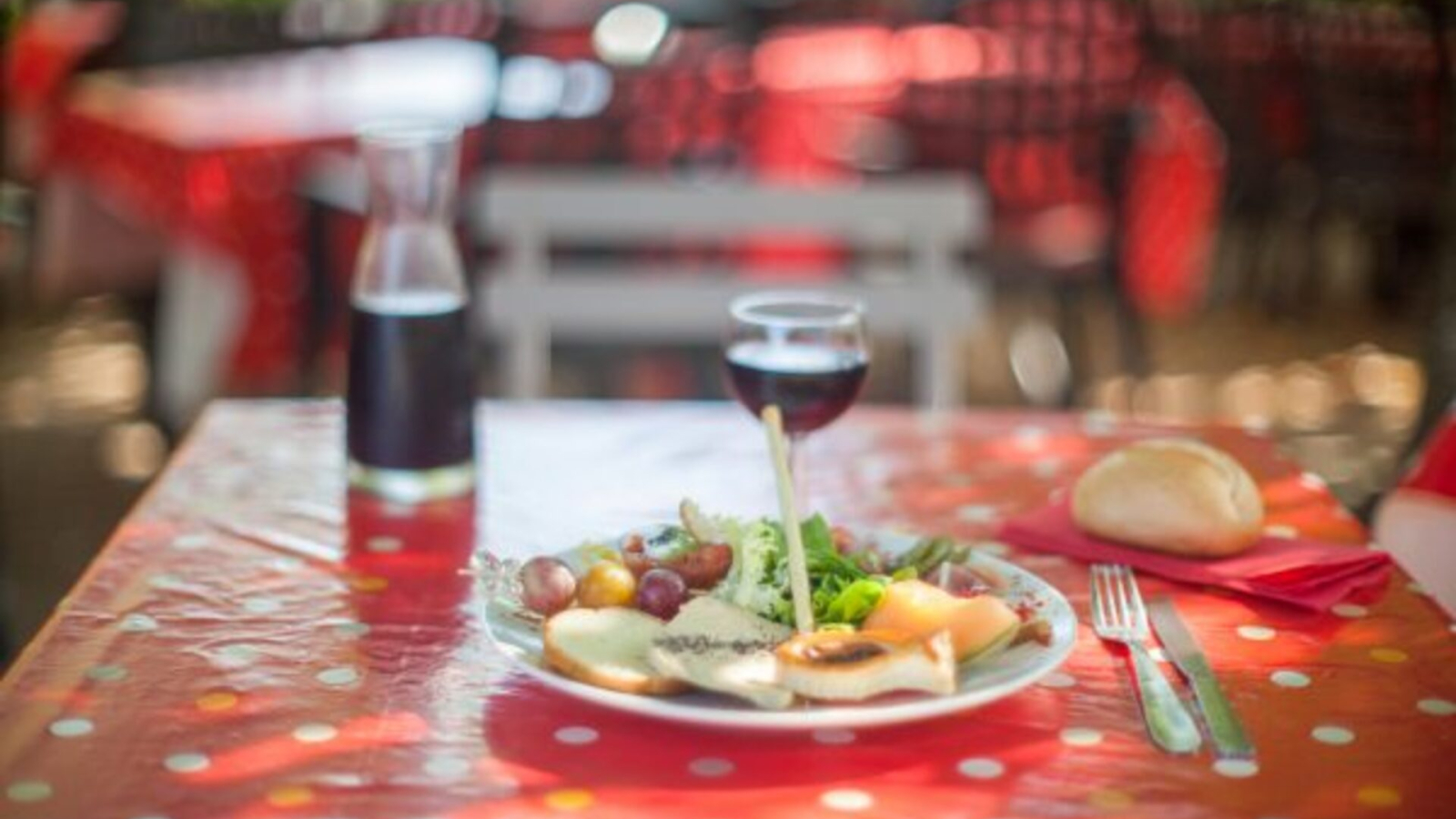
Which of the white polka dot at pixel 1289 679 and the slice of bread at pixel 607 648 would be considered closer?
the slice of bread at pixel 607 648

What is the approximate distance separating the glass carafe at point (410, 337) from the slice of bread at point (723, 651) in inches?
19.6

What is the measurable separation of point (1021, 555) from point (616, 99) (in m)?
2.74

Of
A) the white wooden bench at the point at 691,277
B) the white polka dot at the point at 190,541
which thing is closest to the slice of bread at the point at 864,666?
the white polka dot at the point at 190,541

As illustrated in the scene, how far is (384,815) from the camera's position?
1126mm

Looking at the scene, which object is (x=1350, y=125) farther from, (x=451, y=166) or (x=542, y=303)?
(x=451, y=166)

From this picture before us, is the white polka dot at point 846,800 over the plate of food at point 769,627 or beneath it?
beneath

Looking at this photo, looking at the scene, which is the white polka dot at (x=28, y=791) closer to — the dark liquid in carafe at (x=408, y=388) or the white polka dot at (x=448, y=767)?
the white polka dot at (x=448, y=767)

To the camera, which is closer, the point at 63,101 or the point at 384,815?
the point at 384,815

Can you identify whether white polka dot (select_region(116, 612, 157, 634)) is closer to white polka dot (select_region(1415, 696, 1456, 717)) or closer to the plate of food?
the plate of food

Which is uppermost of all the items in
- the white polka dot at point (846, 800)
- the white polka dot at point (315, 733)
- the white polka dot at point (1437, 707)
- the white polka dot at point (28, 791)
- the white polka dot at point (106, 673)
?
the white polka dot at point (1437, 707)

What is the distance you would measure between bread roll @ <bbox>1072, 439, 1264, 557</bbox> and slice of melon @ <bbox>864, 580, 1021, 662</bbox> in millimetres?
305

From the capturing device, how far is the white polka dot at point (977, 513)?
171cm

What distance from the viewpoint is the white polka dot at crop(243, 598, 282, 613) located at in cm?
146

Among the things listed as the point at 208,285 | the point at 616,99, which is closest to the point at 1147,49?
the point at 616,99
